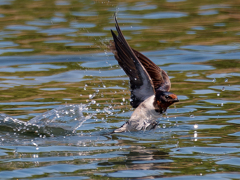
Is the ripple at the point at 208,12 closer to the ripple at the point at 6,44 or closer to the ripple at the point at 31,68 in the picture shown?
the ripple at the point at 6,44

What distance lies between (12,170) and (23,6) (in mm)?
13943

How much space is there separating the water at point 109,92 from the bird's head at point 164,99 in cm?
37

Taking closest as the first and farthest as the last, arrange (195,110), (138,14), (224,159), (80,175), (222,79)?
1. (80,175)
2. (224,159)
3. (195,110)
4. (222,79)
5. (138,14)

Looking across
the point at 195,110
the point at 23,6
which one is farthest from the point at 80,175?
the point at 23,6

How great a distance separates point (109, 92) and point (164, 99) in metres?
2.60

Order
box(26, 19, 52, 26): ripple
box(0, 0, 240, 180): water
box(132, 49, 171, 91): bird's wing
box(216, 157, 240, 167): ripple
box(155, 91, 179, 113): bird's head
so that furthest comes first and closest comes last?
box(26, 19, 52, 26): ripple
box(132, 49, 171, 91): bird's wing
box(155, 91, 179, 113): bird's head
box(0, 0, 240, 180): water
box(216, 157, 240, 167): ripple

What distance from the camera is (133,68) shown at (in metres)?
6.93

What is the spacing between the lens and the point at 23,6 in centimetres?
1880

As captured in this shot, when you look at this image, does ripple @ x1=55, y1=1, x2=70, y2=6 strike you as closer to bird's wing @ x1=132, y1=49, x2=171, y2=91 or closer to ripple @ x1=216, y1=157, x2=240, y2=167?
bird's wing @ x1=132, y1=49, x2=171, y2=91

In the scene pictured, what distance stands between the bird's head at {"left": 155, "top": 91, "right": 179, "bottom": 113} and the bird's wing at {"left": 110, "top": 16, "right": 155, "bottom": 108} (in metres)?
0.11

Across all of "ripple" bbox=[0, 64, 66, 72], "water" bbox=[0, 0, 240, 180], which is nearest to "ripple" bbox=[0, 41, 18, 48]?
"water" bbox=[0, 0, 240, 180]

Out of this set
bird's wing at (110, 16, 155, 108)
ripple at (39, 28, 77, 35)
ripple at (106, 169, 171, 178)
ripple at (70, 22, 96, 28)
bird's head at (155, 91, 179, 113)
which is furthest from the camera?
ripple at (70, 22, 96, 28)

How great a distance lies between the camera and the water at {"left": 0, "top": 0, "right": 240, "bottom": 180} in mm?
5859

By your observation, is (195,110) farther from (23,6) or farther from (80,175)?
(23,6)
